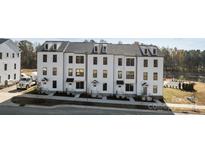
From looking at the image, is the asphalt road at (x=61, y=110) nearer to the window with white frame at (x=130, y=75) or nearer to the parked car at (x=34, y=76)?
the parked car at (x=34, y=76)

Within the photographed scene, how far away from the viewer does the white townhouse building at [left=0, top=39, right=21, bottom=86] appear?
830cm

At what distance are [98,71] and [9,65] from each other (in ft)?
7.22

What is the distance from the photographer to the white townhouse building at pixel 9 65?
27.2 feet

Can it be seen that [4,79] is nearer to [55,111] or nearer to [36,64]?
[36,64]

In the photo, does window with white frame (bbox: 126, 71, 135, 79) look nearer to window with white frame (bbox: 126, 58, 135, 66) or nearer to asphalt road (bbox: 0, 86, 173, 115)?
window with white frame (bbox: 126, 58, 135, 66)

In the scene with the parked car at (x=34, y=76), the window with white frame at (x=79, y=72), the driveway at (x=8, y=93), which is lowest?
the driveway at (x=8, y=93)

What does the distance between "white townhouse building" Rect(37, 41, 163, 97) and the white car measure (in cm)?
23

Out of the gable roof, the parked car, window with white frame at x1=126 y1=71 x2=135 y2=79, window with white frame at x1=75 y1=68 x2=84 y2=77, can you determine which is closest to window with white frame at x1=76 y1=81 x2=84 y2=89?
window with white frame at x1=75 y1=68 x2=84 y2=77

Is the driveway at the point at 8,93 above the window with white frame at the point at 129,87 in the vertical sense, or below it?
below

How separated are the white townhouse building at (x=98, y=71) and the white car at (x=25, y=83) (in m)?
0.23

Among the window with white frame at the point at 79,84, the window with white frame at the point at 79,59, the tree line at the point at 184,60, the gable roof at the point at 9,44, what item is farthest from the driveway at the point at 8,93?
the tree line at the point at 184,60

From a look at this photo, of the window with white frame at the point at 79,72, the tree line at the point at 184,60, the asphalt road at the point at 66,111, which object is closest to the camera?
the asphalt road at the point at 66,111

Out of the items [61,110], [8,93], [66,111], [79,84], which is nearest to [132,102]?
[79,84]
